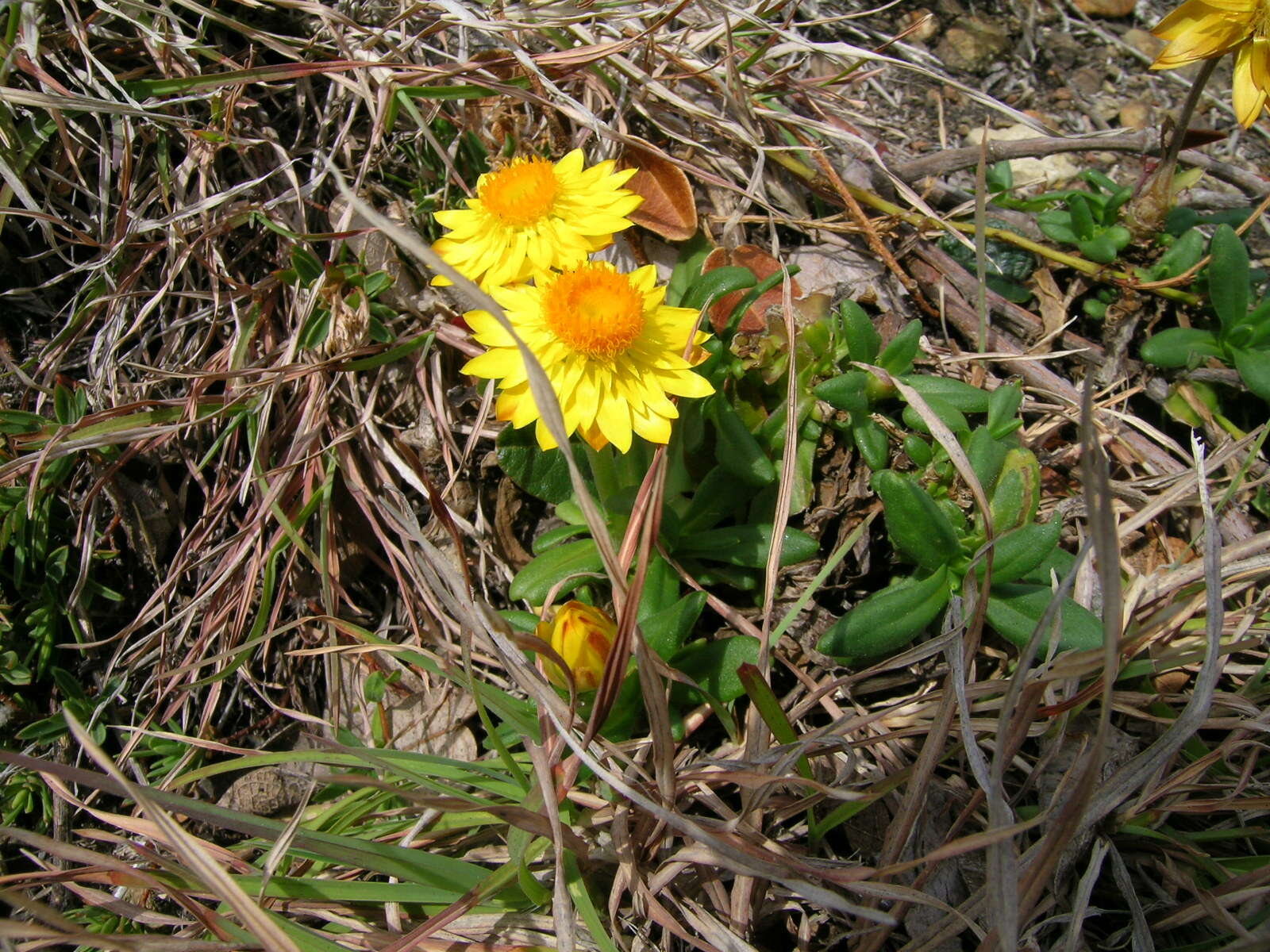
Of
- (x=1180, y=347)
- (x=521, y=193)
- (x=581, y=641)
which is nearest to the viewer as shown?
(x=581, y=641)

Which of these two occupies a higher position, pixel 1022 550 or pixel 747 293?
pixel 747 293

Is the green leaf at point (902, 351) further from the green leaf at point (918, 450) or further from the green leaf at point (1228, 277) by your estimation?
the green leaf at point (1228, 277)

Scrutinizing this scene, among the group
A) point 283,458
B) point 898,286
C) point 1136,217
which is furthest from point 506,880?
point 1136,217

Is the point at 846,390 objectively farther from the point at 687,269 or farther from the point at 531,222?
the point at 531,222

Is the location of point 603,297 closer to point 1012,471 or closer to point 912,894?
point 1012,471

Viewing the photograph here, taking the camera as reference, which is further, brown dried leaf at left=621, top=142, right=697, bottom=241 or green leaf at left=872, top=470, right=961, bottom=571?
brown dried leaf at left=621, top=142, right=697, bottom=241

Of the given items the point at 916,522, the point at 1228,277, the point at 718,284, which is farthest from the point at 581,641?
the point at 1228,277

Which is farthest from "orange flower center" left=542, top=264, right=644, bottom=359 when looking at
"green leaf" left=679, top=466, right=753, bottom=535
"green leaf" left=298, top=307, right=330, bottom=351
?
"green leaf" left=298, top=307, right=330, bottom=351

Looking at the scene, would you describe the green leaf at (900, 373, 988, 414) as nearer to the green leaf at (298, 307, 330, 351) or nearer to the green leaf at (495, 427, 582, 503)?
the green leaf at (495, 427, 582, 503)
